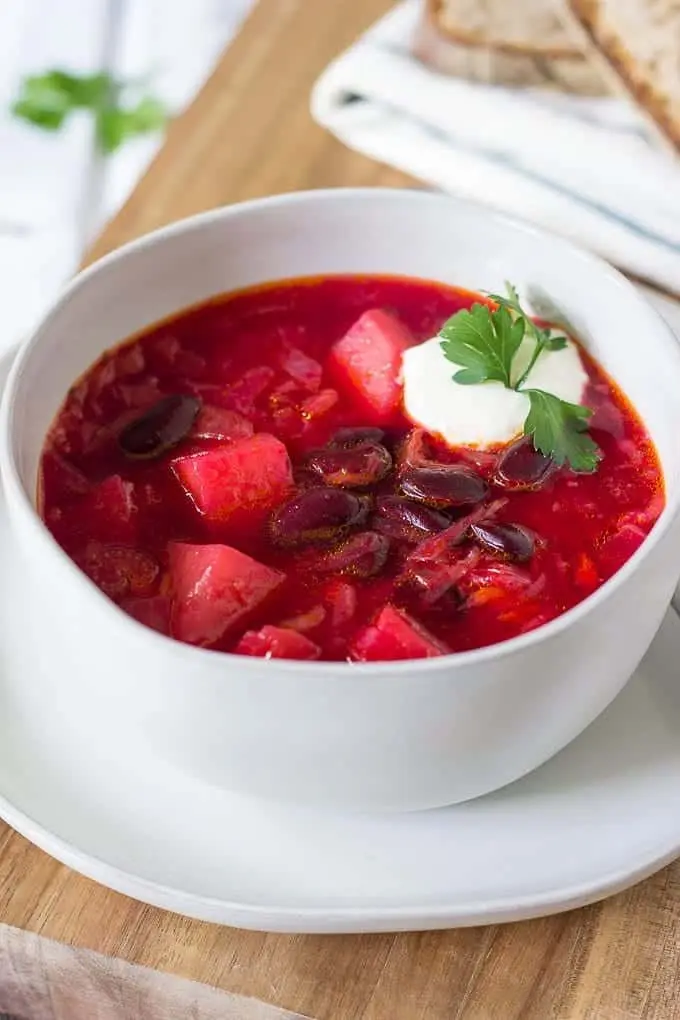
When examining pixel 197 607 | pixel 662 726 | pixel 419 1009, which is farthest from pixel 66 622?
pixel 662 726

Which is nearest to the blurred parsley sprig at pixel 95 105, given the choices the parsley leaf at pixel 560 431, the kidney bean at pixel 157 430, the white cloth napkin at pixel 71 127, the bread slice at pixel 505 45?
the white cloth napkin at pixel 71 127

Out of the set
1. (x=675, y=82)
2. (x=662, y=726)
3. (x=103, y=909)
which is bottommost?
(x=103, y=909)

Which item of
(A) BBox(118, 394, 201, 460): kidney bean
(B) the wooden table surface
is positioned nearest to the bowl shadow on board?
(B) the wooden table surface

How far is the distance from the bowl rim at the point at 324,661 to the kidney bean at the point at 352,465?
0.35 m

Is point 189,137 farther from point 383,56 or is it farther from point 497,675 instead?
point 497,675

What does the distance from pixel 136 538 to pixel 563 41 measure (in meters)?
1.84

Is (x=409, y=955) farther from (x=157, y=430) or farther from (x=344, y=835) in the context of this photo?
(x=157, y=430)

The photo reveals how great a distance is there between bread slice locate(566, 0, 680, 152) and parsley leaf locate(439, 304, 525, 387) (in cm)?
107

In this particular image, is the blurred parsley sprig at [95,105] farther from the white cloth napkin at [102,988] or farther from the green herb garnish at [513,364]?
the white cloth napkin at [102,988]

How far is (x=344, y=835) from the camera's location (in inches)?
70.3

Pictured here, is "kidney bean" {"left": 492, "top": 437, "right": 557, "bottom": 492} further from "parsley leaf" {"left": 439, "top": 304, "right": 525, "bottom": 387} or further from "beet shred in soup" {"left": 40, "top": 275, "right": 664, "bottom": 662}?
"parsley leaf" {"left": 439, "top": 304, "right": 525, "bottom": 387}

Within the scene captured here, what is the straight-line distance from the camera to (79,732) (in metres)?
1.90

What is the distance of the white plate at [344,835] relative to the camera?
1688mm

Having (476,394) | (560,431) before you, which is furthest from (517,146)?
(560,431)
